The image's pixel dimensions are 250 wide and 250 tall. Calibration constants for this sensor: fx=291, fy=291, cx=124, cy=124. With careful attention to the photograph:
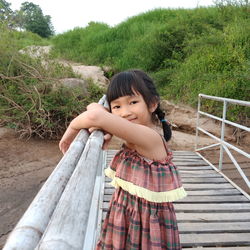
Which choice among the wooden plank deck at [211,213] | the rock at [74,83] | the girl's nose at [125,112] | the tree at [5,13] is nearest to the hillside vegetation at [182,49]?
the rock at [74,83]

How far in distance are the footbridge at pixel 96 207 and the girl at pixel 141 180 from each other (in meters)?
0.14

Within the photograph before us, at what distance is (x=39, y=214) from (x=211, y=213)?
2116 mm

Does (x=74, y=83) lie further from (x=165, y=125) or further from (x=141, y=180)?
(x=141, y=180)

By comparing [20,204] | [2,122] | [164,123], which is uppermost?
[164,123]

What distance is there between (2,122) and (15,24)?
1.85 metres

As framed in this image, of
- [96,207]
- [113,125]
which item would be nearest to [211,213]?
[96,207]

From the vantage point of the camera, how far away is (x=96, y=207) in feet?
4.86

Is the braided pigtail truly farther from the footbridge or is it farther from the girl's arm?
the footbridge

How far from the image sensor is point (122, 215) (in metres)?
1.17

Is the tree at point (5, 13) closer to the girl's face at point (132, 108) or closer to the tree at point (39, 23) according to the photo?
the girl's face at point (132, 108)

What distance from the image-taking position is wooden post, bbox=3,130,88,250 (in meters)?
0.40

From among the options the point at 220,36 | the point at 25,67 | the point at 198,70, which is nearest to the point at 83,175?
the point at 25,67

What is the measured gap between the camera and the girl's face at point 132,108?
1131mm

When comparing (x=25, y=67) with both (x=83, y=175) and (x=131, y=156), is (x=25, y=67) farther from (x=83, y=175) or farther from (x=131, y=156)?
(x=83, y=175)
